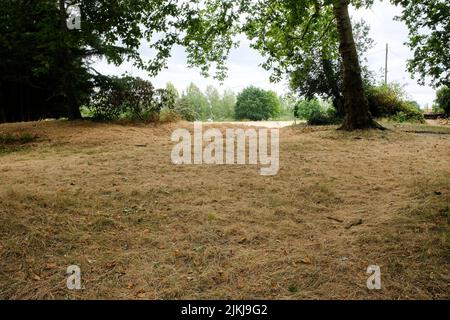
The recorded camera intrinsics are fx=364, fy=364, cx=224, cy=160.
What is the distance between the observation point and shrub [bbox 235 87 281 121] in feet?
194

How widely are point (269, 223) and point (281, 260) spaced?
86 centimetres

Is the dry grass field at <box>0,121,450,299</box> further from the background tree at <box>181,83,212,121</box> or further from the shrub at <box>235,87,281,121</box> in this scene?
the background tree at <box>181,83,212,121</box>

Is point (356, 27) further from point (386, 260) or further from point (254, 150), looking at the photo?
point (386, 260)

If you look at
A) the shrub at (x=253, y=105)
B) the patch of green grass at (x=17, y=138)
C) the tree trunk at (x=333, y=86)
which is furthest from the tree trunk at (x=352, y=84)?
the shrub at (x=253, y=105)

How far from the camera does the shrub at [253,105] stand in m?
59.2

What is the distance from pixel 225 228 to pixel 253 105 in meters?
56.1

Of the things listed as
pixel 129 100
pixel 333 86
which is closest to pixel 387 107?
pixel 333 86

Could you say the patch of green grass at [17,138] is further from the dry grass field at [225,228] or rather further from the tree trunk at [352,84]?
the tree trunk at [352,84]

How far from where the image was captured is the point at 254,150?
7.64m

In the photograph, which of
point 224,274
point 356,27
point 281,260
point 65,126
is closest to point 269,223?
point 281,260

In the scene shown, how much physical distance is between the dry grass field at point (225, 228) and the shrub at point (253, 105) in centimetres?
5256

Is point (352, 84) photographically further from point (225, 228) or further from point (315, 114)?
point (225, 228)

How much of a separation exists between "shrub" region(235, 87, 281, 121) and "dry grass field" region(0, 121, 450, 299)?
2069 inches

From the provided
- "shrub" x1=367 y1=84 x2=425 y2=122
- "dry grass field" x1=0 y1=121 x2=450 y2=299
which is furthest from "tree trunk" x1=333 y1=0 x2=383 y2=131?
"shrub" x1=367 y1=84 x2=425 y2=122
